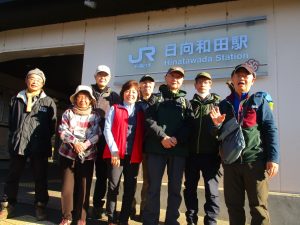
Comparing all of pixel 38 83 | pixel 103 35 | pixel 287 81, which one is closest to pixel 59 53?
pixel 103 35

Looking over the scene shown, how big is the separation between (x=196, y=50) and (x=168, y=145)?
7.64ft

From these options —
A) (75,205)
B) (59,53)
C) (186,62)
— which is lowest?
(75,205)

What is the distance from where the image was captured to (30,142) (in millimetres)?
3928

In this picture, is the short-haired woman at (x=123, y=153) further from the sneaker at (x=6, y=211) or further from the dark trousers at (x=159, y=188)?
the sneaker at (x=6, y=211)

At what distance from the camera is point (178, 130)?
349cm

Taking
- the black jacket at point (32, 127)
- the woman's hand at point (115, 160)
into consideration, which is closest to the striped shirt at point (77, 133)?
the woman's hand at point (115, 160)

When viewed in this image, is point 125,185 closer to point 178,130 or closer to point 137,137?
point 137,137

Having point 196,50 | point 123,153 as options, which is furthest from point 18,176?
point 196,50

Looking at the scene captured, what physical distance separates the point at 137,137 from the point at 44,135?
1.30 metres

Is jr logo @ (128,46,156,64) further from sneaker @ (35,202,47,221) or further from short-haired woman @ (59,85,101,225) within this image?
sneaker @ (35,202,47,221)

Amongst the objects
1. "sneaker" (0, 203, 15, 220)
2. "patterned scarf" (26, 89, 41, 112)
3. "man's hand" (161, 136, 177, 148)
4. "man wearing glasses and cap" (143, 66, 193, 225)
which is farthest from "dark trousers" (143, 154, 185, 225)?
"sneaker" (0, 203, 15, 220)

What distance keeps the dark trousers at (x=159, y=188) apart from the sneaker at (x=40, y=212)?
1.44 meters

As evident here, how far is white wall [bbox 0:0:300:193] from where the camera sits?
441 centimetres

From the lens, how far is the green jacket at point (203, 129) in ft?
11.7
